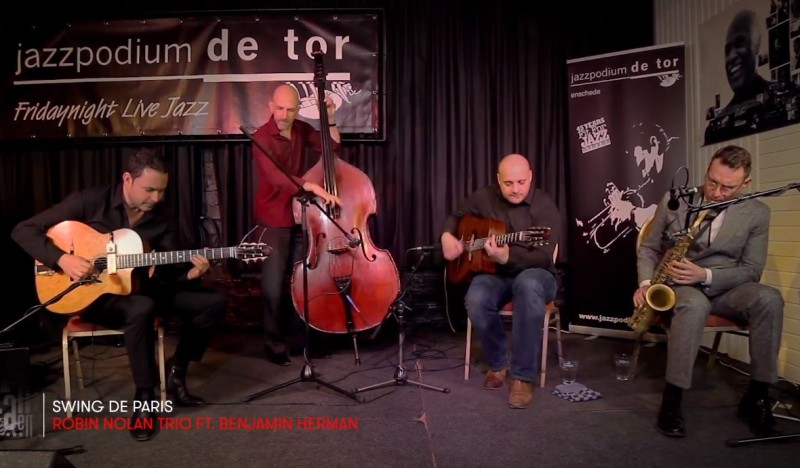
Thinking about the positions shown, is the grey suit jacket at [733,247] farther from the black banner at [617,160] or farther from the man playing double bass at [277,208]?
the man playing double bass at [277,208]

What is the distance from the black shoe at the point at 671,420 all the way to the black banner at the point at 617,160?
1.63 meters

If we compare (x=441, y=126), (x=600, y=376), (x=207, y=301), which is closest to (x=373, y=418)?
(x=207, y=301)

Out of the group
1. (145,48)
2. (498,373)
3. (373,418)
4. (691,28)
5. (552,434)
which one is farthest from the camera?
(145,48)

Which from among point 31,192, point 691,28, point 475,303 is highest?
point 691,28

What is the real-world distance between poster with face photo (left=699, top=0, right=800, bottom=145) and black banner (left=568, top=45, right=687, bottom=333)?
0.22 metres

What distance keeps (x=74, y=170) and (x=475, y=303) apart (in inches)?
140

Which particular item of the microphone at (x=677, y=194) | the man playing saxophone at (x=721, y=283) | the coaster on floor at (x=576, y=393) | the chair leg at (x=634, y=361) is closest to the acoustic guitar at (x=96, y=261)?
the coaster on floor at (x=576, y=393)

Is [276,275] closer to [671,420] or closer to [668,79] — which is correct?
[671,420]

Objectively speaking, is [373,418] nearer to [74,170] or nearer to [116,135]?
[116,135]

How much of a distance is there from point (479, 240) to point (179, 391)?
1734 millimetres

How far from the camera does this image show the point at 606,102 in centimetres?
403

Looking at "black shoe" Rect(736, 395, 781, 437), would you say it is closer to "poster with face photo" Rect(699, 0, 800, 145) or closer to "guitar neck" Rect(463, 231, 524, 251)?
"guitar neck" Rect(463, 231, 524, 251)

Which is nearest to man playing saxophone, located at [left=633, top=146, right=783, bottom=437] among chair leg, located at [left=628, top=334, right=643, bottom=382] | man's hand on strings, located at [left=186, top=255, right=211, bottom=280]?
chair leg, located at [left=628, top=334, right=643, bottom=382]

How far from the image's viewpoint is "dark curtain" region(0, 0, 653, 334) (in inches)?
173
